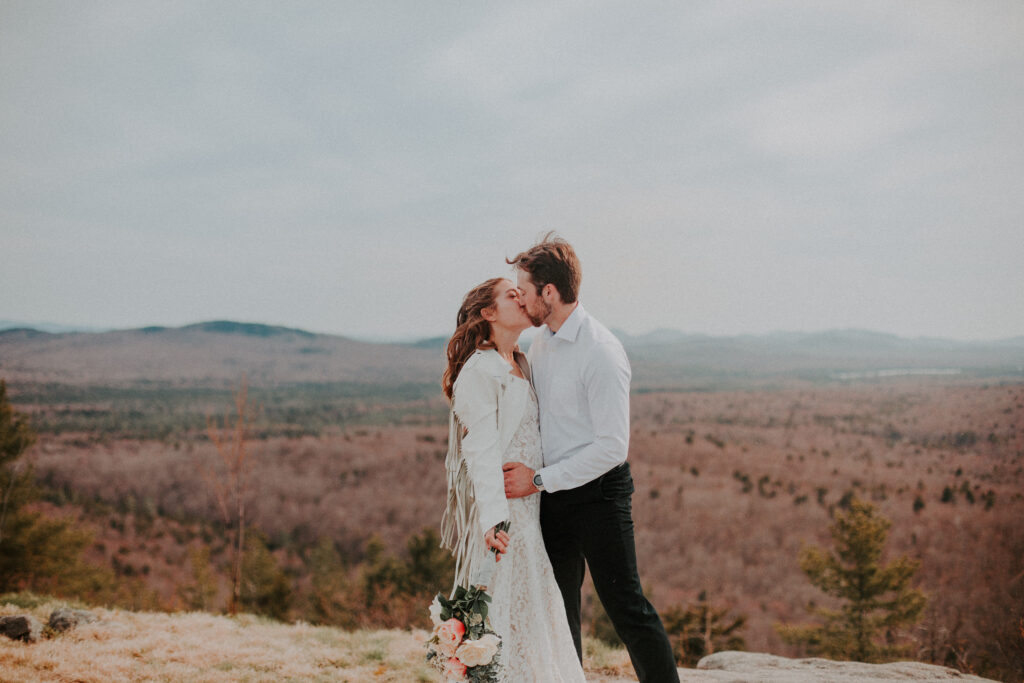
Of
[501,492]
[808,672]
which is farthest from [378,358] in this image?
[501,492]

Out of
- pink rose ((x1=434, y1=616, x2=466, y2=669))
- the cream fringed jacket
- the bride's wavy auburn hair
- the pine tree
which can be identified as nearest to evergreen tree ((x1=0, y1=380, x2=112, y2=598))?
the cream fringed jacket

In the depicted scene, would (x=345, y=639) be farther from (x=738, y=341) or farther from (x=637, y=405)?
(x=738, y=341)

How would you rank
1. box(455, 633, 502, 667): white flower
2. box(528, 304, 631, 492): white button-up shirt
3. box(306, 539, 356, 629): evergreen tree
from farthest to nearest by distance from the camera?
box(306, 539, 356, 629): evergreen tree < box(528, 304, 631, 492): white button-up shirt < box(455, 633, 502, 667): white flower

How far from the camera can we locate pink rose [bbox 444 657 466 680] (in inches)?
95.5

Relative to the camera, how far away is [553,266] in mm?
2871

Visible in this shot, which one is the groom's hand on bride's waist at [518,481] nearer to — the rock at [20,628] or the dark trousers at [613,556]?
the dark trousers at [613,556]

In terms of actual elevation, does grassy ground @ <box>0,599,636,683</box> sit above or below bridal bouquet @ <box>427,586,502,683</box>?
below

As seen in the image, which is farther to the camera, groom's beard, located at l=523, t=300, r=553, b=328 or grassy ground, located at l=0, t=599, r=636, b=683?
grassy ground, located at l=0, t=599, r=636, b=683

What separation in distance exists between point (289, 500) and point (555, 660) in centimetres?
5885

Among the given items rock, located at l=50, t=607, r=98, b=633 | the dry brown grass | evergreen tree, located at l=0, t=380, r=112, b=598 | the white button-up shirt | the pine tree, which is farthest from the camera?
the dry brown grass

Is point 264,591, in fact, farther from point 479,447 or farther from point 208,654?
point 479,447

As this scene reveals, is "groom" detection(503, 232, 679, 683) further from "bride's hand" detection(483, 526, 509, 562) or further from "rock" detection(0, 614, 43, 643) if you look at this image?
"rock" detection(0, 614, 43, 643)

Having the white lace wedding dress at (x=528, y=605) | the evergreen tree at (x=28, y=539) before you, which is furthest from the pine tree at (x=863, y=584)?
the evergreen tree at (x=28, y=539)

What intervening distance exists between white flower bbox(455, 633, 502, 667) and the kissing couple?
26 centimetres
